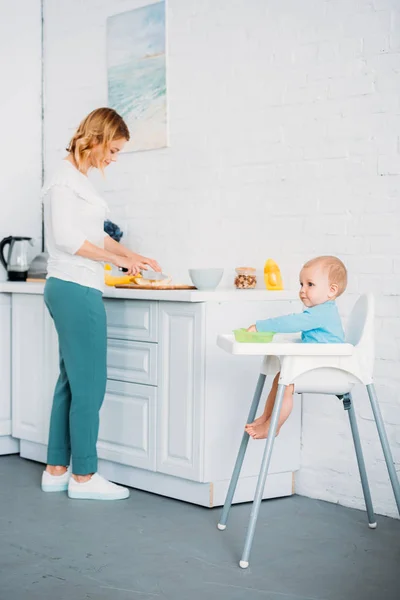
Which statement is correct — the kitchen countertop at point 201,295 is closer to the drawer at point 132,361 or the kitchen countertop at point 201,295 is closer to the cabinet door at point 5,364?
the drawer at point 132,361

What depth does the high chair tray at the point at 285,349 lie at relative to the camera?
252 centimetres

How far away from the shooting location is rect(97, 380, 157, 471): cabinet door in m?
3.34

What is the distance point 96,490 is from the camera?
3.27 m

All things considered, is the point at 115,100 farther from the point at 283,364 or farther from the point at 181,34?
the point at 283,364

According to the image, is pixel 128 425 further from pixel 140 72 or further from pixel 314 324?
pixel 140 72

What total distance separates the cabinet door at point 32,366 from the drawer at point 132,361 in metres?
0.41

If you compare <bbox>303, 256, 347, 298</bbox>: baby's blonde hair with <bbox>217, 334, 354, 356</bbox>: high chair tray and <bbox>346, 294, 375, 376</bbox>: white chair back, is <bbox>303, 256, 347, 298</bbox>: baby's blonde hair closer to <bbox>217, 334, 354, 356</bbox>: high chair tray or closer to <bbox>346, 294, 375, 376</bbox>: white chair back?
<bbox>346, 294, 375, 376</bbox>: white chair back

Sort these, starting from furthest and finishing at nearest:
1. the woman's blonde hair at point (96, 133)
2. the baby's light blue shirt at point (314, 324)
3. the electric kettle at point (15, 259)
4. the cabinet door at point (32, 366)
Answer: the electric kettle at point (15, 259) → the cabinet door at point (32, 366) → the woman's blonde hair at point (96, 133) → the baby's light blue shirt at point (314, 324)

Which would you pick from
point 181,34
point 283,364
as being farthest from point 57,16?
point 283,364

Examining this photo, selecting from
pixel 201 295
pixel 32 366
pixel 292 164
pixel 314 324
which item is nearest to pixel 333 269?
pixel 314 324

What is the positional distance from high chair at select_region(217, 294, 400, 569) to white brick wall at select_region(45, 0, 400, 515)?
14.7 inches

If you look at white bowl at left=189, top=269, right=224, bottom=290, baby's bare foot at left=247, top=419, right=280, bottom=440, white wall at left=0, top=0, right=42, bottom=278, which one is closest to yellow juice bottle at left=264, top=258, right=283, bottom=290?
white bowl at left=189, top=269, right=224, bottom=290

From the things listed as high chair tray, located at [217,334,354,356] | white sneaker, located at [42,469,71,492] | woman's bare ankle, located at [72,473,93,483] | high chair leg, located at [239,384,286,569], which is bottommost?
white sneaker, located at [42,469,71,492]

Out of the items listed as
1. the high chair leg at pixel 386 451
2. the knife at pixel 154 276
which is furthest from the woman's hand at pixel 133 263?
the high chair leg at pixel 386 451
